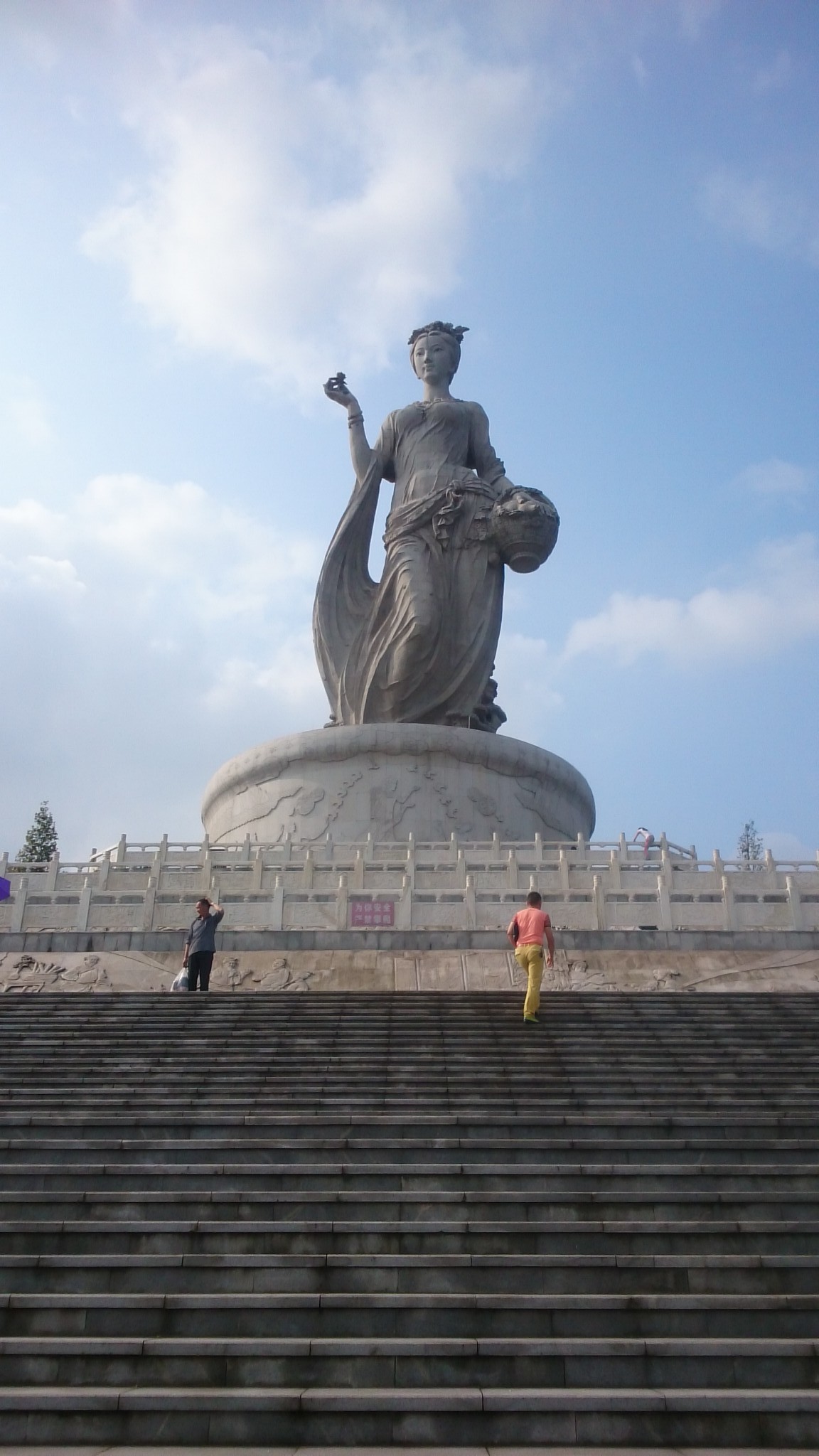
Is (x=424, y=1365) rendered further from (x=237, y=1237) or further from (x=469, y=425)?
(x=469, y=425)

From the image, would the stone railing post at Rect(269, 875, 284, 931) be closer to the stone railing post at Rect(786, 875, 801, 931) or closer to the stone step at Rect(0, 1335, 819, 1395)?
the stone railing post at Rect(786, 875, 801, 931)

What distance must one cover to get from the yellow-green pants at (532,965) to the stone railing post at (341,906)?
3319 mm

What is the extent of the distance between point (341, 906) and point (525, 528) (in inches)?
427

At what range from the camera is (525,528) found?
A: 65.4 ft

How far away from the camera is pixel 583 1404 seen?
149 inches

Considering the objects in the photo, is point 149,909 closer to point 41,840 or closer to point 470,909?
point 470,909

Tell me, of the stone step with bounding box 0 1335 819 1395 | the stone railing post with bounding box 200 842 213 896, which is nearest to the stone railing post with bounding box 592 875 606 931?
the stone railing post with bounding box 200 842 213 896

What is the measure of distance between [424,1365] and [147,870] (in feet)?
31.1

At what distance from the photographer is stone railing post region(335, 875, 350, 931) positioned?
10.7 meters

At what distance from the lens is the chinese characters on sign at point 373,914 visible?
10648 millimetres

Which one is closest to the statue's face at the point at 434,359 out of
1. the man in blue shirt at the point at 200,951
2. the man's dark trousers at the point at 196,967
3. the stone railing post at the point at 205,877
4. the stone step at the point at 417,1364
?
the stone railing post at the point at 205,877

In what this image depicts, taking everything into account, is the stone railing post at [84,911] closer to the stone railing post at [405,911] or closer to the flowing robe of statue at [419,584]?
the stone railing post at [405,911]

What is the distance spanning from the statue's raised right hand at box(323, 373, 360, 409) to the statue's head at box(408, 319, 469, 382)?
1511 millimetres

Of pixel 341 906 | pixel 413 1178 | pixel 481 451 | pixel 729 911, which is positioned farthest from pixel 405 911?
pixel 481 451
